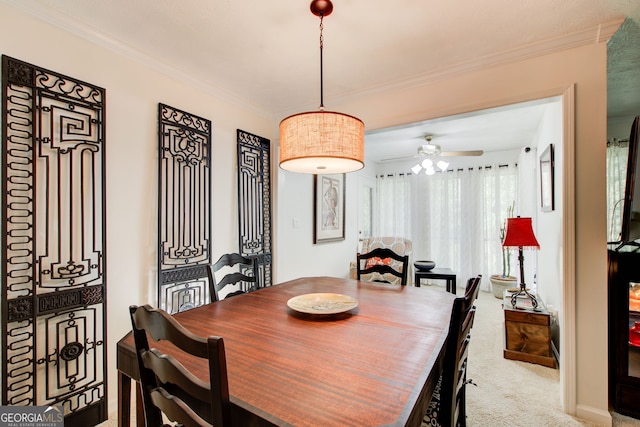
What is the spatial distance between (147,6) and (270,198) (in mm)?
2049

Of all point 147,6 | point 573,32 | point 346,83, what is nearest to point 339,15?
point 346,83

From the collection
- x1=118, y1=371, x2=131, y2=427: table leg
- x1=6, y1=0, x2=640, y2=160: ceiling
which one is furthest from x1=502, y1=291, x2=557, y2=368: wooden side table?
x1=118, y1=371, x2=131, y2=427: table leg

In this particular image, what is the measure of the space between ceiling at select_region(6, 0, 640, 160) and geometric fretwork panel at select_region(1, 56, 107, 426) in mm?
488

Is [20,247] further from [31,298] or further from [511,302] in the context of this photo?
[511,302]

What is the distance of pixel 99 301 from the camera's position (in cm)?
193

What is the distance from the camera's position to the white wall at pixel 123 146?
180 centimetres

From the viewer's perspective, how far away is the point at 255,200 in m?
3.21

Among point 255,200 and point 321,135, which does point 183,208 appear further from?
point 321,135

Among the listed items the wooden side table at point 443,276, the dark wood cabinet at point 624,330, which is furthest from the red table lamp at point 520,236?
the wooden side table at point 443,276

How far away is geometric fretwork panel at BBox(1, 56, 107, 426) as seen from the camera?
1602mm

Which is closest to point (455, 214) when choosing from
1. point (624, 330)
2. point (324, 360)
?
point (624, 330)

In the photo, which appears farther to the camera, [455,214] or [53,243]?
[455,214]

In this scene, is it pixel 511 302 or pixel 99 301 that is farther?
pixel 511 302

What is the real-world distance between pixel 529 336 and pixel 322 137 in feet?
8.72
